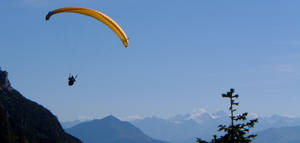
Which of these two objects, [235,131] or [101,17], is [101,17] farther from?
[235,131]

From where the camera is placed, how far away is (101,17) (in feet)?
116

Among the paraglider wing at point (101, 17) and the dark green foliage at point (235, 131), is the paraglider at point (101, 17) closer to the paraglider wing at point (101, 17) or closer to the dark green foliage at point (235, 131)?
the paraglider wing at point (101, 17)

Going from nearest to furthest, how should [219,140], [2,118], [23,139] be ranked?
1. [219,140]
2. [2,118]
3. [23,139]

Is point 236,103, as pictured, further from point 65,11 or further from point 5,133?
point 5,133

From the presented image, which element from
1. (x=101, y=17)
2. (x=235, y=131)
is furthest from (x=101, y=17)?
(x=235, y=131)

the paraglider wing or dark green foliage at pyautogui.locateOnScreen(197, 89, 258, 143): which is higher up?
the paraglider wing

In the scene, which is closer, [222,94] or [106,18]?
[222,94]

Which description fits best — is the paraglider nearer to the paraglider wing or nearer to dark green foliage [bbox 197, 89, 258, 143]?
the paraglider wing

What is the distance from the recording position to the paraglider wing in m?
34.8

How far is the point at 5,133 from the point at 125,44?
135 m

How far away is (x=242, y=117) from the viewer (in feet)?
72.7

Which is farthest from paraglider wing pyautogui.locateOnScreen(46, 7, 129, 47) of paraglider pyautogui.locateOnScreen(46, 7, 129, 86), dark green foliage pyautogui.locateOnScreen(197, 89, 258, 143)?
dark green foliage pyautogui.locateOnScreen(197, 89, 258, 143)

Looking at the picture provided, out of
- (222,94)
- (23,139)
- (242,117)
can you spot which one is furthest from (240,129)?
(23,139)

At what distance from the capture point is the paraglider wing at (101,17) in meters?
34.8
